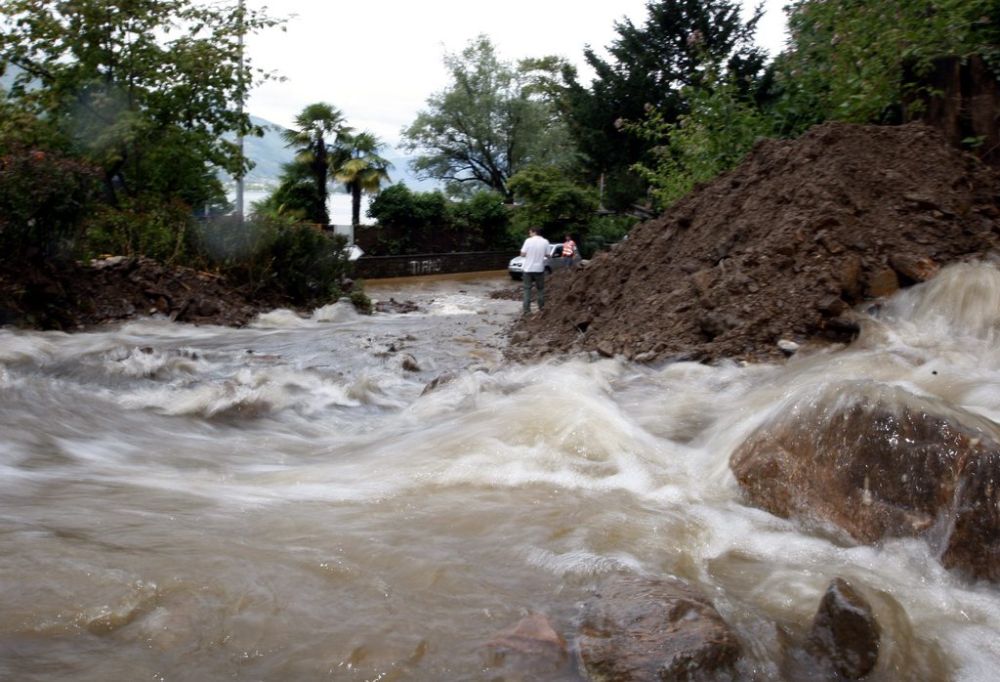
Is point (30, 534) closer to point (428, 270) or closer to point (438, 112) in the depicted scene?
point (428, 270)

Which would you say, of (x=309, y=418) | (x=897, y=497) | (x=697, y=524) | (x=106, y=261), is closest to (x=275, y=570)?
(x=697, y=524)

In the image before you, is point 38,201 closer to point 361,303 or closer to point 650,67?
point 361,303

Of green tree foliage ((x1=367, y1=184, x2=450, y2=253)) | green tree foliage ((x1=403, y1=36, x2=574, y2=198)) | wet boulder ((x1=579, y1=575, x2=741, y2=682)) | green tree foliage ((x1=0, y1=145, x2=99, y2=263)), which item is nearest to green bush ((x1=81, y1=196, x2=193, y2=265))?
green tree foliage ((x1=0, y1=145, x2=99, y2=263))

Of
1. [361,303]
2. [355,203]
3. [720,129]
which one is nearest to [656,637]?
[720,129]

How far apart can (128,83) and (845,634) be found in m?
18.4

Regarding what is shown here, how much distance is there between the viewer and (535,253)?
16750 millimetres

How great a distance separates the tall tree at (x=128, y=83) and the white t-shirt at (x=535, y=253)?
7.33 meters

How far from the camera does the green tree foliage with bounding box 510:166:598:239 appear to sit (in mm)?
36812

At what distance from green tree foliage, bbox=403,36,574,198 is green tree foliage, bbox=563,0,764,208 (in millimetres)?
12808

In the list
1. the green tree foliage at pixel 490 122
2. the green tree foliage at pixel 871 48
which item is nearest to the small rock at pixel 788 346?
the green tree foliage at pixel 871 48

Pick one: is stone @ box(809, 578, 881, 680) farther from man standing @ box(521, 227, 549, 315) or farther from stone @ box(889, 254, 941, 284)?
man standing @ box(521, 227, 549, 315)

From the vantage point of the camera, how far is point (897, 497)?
4367 millimetres

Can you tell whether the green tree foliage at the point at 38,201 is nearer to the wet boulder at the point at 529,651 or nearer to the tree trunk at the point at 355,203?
the wet boulder at the point at 529,651

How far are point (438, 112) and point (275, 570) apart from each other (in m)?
51.0
